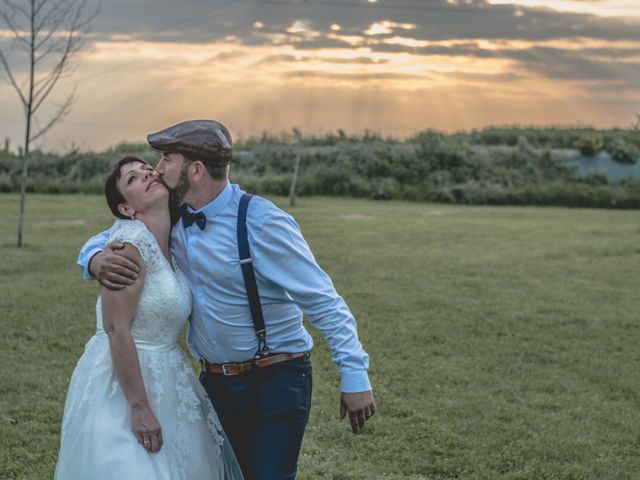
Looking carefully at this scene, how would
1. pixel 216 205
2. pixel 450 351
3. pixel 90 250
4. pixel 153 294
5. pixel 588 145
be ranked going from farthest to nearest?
pixel 588 145, pixel 450 351, pixel 90 250, pixel 216 205, pixel 153 294

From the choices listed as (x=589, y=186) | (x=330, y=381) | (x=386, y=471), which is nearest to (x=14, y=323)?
(x=330, y=381)

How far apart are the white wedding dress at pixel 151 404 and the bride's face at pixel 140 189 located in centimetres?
8

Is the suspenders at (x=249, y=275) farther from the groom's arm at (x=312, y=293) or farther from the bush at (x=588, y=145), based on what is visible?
the bush at (x=588, y=145)

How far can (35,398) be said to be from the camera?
790 centimetres

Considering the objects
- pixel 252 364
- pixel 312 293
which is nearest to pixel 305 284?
pixel 312 293

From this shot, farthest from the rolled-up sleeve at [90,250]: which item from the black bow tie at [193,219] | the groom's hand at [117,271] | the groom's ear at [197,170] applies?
the groom's ear at [197,170]

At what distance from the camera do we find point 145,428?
137 inches

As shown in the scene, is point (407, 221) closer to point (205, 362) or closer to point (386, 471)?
point (386, 471)

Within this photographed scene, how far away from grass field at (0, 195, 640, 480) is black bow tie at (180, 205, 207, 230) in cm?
306

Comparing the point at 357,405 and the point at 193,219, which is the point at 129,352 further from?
the point at 357,405

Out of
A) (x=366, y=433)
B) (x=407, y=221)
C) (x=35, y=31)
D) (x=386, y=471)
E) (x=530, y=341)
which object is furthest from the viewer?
(x=407, y=221)

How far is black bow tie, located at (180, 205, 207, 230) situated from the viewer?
3.63 metres

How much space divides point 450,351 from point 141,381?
6.83m

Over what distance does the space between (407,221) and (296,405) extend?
63.1 feet
